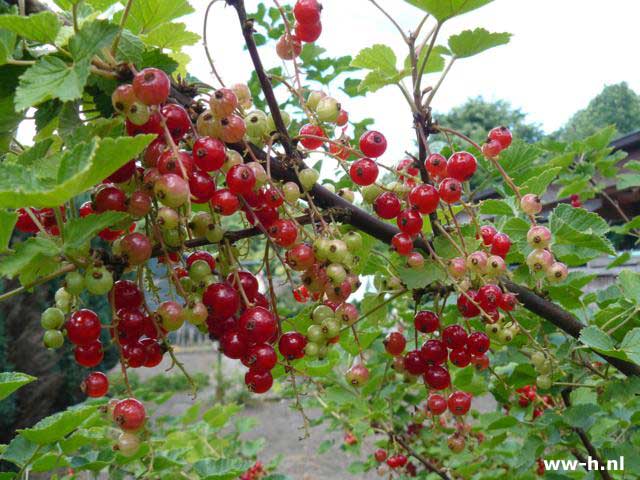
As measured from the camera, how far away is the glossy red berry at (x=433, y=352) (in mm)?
960

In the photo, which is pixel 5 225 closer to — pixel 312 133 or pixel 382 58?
pixel 312 133

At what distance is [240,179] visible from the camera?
0.65m

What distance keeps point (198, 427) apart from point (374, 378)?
96 cm

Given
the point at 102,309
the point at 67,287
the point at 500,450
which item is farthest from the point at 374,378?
the point at 102,309

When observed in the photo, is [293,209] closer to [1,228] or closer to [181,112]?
[181,112]

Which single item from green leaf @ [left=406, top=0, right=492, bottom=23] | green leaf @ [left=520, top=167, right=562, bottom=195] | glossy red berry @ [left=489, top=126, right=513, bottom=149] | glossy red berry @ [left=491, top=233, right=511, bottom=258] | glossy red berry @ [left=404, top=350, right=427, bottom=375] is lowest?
glossy red berry @ [left=404, top=350, right=427, bottom=375]

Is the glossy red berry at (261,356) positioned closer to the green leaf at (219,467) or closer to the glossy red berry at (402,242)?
the glossy red berry at (402,242)

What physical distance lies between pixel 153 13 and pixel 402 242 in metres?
0.53

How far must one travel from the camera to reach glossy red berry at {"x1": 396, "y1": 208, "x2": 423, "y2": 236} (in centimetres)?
82

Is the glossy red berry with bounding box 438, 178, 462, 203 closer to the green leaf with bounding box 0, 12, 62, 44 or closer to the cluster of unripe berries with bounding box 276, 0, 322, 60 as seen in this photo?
the cluster of unripe berries with bounding box 276, 0, 322, 60

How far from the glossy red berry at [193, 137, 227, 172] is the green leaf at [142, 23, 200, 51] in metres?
0.31

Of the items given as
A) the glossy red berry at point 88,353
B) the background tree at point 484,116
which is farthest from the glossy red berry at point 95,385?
the background tree at point 484,116

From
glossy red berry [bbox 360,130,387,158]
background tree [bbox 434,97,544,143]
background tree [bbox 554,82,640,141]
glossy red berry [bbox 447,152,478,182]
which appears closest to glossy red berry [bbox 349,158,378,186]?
glossy red berry [bbox 360,130,387,158]

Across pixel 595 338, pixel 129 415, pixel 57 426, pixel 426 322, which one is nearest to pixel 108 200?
pixel 129 415
